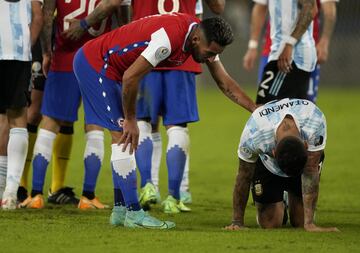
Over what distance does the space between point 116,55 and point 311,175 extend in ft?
5.78

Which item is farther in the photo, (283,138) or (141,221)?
(141,221)

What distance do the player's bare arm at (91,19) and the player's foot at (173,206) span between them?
1.73 m

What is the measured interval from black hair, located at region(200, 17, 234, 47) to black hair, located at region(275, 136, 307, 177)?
851mm

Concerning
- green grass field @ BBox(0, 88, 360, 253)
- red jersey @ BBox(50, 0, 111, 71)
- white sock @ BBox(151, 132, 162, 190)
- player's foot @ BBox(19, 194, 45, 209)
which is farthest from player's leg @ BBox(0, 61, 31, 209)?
white sock @ BBox(151, 132, 162, 190)

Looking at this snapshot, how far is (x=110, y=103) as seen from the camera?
816 cm

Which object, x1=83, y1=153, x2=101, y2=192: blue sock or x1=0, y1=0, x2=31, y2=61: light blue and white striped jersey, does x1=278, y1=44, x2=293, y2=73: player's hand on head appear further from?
x1=0, y1=0, x2=31, y2=61: light blue and white striped jersey

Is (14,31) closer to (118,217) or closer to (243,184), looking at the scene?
(118,217)

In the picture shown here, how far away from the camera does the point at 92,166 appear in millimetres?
9820

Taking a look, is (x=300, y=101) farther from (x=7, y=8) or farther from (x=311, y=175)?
(x=7, y=8)

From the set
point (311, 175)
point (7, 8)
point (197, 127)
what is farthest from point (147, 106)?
point (197, 127)

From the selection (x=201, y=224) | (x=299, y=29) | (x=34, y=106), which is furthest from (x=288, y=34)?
(x=201, y=224)

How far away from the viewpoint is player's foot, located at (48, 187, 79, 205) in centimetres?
1013

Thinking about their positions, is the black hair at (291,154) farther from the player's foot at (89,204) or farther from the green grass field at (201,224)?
the player's foot at (89,204)

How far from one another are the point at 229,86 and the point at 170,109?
4.14ft
